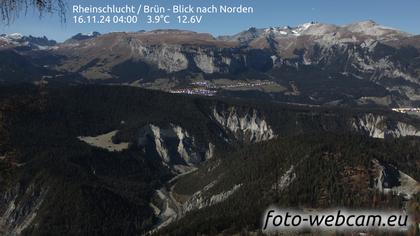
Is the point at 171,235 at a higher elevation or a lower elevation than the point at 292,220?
lower

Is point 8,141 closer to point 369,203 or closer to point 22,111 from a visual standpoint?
point 22,111

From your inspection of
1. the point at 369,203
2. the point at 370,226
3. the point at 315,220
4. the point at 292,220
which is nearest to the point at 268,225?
the point at 315,220

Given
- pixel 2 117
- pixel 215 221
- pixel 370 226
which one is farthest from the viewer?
pixel 215 221

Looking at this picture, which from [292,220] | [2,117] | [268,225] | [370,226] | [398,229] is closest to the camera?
[2,117]

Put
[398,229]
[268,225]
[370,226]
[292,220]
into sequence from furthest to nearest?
1. [268,225]
2. [292,220]
3. [398,229]
4. [370,226]

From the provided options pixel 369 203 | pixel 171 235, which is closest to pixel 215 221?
pixel 171 235

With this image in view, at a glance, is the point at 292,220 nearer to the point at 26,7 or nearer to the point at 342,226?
the point at 342,226

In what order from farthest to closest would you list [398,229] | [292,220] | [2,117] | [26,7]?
[292,220], [398,229], [2,117], [26,7]

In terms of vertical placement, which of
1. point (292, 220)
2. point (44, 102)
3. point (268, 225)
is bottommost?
point (268, 225)

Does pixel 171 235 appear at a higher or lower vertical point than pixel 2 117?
lower

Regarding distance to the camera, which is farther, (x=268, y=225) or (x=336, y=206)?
(x=336, y=206)
